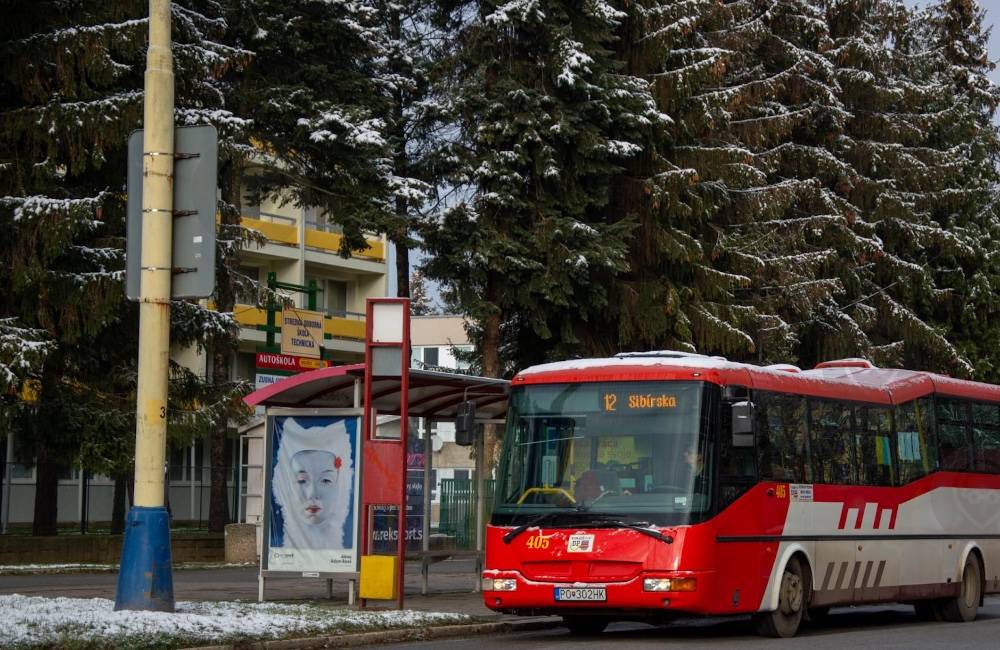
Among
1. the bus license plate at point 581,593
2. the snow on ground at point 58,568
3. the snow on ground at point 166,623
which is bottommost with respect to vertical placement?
the snow on ground at point 58,568

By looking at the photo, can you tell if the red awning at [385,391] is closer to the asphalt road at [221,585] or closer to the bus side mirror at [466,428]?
the bus side mirror at [466,428]

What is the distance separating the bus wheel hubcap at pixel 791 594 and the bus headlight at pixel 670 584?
6.57 feet

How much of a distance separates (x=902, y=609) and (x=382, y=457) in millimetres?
10038

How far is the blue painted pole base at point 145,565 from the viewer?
Result: 14.0m

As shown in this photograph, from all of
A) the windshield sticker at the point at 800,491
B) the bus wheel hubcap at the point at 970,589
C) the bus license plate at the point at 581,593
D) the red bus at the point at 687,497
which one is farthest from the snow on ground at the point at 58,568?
the bus wheel hubcap at the point at 970,589

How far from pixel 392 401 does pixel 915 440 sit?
22.2 feet

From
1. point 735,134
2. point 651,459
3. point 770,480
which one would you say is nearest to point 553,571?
point 651,459

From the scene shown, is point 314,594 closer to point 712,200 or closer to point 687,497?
point 687,497

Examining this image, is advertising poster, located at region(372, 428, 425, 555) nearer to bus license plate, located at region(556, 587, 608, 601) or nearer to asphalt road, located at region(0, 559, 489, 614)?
asphalt road, located at region(0, 559, 489, 614)

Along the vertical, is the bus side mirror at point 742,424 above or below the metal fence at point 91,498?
above

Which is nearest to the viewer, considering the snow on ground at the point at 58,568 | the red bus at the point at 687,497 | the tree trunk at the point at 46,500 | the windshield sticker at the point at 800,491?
the red bus at the point at 687,497

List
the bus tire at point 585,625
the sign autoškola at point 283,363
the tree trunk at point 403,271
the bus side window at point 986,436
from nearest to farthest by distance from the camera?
the bus tire at point 585,625 → the bus side window at point 986,436 → the sign autoškola at point 283,363 → the tree trunk at point 403,271

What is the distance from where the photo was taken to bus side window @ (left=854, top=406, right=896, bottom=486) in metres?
19.0

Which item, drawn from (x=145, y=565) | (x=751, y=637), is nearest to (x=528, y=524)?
(x=751, y=637)
